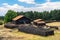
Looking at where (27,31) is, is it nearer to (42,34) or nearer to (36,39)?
(42,34)

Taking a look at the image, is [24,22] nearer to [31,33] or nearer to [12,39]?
[31,33]

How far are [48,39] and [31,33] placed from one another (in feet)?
30.5

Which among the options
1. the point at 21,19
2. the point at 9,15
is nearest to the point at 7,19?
the point at 9,15

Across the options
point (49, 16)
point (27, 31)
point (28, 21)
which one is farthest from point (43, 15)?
point (27, 31)

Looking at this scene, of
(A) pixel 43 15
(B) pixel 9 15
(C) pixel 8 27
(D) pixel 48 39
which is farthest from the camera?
(A) pixel 43 15

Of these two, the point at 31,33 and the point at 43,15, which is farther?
the point at 43,15

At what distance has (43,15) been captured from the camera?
11925 centimetres

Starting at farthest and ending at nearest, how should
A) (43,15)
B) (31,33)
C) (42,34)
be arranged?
(43,15) < (31,33) < (42,34)

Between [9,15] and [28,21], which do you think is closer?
[28,21]

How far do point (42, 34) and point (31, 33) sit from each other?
4.76 m

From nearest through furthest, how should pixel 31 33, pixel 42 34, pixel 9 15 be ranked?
1. pixel 42 34
2. pixel 31 33
3. pixel 9 15

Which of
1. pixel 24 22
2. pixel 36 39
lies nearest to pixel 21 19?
pixel 24 22

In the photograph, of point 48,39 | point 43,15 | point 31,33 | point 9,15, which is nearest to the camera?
point 48,39

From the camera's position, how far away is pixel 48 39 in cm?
3622
